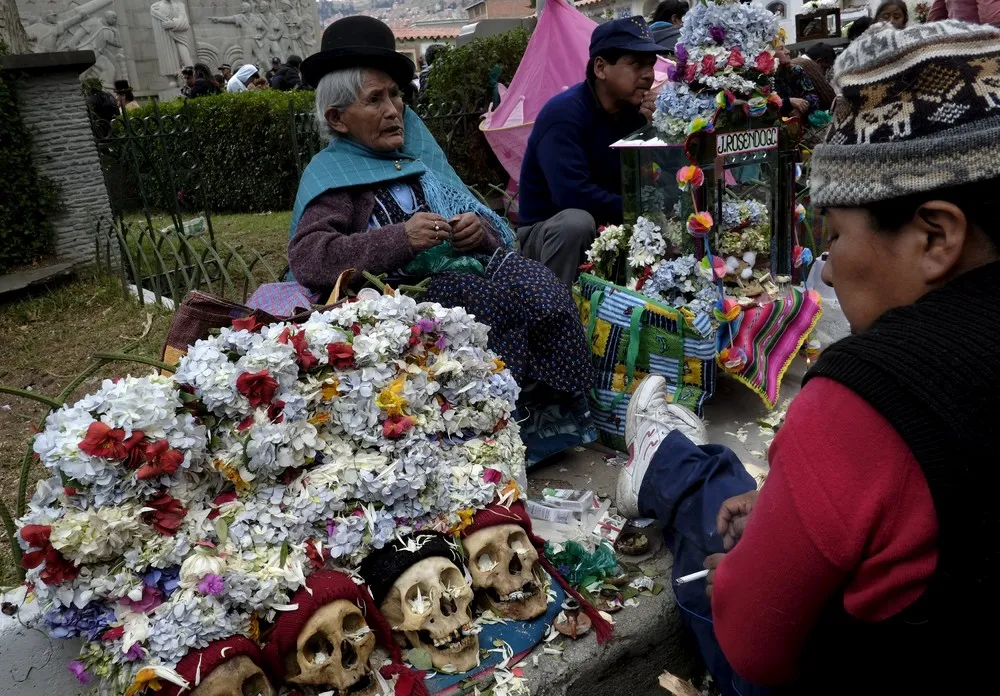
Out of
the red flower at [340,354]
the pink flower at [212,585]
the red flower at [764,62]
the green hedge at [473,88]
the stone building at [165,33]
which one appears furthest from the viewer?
the stone building at [165,33]

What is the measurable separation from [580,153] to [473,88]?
387 cm

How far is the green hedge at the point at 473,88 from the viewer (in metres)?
7.27

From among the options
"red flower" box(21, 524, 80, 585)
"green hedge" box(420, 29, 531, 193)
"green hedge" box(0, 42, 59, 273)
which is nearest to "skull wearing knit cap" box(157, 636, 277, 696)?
"red flower" box(21, 524, 80, 585)

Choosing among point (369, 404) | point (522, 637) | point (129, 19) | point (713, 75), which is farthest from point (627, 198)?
point (129, 19)

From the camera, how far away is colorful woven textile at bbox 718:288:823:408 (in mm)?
3346

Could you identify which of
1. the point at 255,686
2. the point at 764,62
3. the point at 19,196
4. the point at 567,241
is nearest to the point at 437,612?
the point at 255,686

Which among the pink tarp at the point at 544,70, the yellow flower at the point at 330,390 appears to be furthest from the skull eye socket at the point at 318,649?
the pink tarp at the point at 544,70

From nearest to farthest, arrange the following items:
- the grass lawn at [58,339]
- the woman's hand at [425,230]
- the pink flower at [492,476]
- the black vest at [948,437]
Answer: the black vest at [948,437] < the pink flower at [492,476] < the woman's hand at [425,230] < the grass lawn at [58,339]

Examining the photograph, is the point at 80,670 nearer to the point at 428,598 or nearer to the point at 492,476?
the point at 428,598

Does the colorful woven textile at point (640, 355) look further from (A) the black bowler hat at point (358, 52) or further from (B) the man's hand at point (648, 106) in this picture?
(A) the black bowler hat at point (358, 52)

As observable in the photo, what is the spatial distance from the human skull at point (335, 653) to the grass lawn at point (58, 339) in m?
1.99

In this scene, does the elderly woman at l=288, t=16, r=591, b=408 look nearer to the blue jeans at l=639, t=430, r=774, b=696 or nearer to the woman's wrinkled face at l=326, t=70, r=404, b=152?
the woman's wrinkled face at l=326, t=70, r=404, b=152

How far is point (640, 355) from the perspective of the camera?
3.29 metres

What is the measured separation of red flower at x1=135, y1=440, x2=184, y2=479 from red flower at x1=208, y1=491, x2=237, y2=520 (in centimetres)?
17
